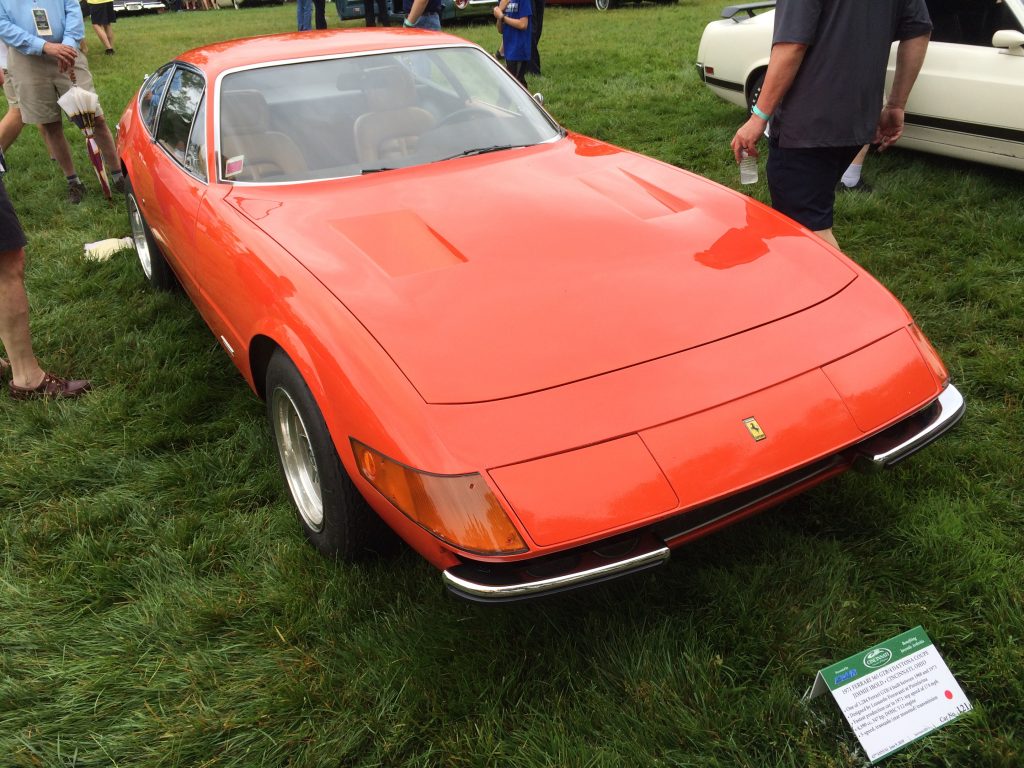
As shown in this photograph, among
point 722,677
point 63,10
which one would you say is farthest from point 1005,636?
point 63,10

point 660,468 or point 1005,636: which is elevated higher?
point 660,468

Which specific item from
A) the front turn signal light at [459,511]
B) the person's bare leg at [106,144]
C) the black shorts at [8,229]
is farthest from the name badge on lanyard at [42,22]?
the front turn signal light at [459,511]

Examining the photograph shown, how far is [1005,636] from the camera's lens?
1875mm

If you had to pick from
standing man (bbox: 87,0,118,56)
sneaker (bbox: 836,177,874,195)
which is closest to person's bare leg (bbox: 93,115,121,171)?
sneaker (bbox: 836,177,874,195)

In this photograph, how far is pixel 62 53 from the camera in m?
5.11

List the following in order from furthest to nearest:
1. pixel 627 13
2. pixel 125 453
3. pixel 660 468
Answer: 1. pixel 627 13
2. pixel 125 453
3. pixel 660 468

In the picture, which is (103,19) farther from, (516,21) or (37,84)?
(37,84)

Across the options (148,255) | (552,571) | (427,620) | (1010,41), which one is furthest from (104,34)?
(552,571)

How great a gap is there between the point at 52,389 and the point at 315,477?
67.4 inches

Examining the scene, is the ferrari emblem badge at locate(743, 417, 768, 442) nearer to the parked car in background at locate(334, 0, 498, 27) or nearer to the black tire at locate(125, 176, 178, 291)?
the black tire at locate(125, 176, 178, 291)

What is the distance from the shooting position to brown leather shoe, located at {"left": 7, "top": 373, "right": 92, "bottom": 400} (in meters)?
3.30

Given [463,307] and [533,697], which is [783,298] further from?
[533,697]

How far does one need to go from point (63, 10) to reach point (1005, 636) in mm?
6222

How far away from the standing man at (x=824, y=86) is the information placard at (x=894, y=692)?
156 cm
